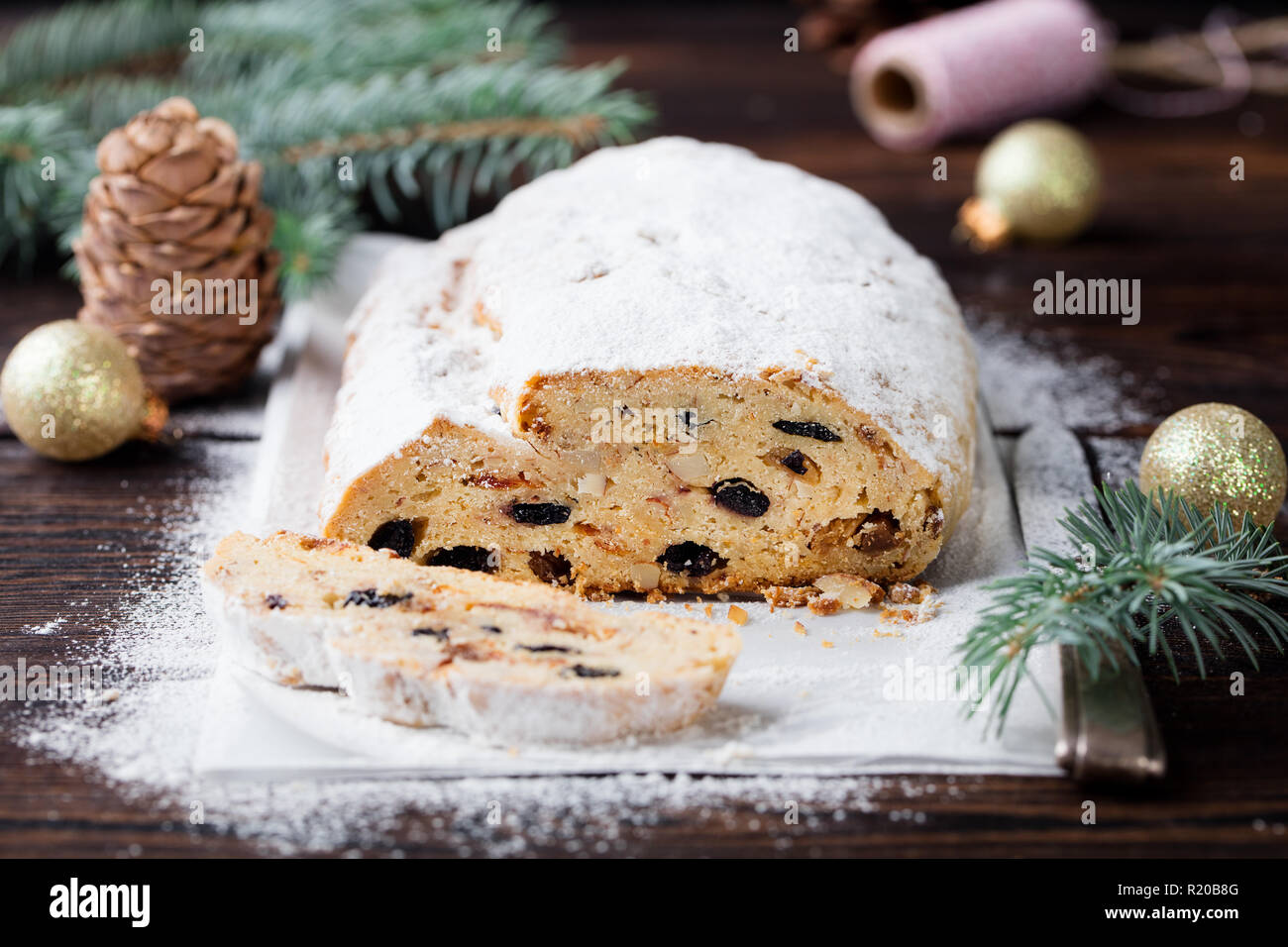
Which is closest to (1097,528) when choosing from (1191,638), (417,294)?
(1191,638)

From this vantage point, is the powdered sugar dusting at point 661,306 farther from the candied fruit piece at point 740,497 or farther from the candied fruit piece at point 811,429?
the candied fruit piece at point 740,497

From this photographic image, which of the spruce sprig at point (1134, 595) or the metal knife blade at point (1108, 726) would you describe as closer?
the metal knife blade at point (1108, 726)

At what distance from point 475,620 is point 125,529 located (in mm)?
856

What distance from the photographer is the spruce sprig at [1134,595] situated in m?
1.85

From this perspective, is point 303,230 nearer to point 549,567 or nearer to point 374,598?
point 549,567

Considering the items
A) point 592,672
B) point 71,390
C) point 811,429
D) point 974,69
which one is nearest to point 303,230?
point 71,390

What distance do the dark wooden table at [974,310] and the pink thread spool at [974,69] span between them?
117 millimetres

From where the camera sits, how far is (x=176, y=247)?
2.62m

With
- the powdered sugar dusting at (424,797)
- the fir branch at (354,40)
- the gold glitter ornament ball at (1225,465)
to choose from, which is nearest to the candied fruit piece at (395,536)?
the powdered sugar dusting at (424,797)

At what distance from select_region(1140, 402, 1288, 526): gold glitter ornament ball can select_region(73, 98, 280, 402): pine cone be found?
181cm

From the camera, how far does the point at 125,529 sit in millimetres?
2439

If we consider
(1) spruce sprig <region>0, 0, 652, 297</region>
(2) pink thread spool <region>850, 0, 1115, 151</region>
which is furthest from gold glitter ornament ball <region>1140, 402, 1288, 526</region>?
(2) pink thread spool <region>850, 0, 1115, 151</region>

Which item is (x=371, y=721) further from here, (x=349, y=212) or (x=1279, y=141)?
(x=1279, y=141)

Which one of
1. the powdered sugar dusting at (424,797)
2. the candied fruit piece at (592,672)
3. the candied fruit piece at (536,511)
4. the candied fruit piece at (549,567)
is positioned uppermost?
the candied fruit piece at (536,511)
